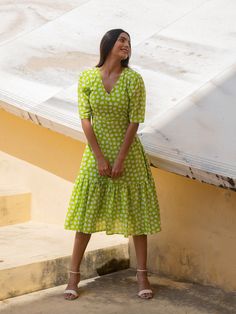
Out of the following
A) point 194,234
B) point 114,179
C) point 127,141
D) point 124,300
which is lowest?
point 124,300

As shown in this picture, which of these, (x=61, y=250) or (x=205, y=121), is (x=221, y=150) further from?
(x=61, y=250)

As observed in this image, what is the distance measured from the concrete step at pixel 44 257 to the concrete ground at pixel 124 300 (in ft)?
0.19

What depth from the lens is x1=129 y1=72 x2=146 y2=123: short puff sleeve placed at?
3.73m

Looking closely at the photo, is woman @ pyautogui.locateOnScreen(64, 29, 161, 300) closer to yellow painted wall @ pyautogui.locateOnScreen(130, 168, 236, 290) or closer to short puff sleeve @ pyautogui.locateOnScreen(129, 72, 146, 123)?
short puff sleeve @ pyautogui.locateOnScreen(129, 72, 146, 123)

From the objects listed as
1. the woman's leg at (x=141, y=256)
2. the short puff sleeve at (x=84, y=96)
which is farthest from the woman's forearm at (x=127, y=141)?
the woman's leg at (x=141, y=256)

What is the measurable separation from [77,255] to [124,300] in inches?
13.8

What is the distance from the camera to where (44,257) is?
4.04 meters

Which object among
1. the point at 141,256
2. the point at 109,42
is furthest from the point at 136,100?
the point at 141,256

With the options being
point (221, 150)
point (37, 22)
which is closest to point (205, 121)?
point (221, 150)

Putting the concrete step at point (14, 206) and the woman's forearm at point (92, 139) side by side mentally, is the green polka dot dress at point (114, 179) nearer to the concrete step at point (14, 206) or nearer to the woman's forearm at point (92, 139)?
the woman's forearm at point (92, 139)

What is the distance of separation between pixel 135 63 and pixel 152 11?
0.87 meters

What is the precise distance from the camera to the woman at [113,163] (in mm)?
3762

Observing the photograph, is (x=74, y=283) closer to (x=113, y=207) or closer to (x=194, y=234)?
(x=113, y=207)

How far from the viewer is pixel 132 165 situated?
3.86 meters
